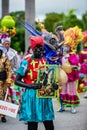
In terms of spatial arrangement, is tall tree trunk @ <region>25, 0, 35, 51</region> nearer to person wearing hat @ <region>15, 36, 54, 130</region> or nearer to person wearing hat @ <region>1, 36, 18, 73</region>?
person wearing hat @ <region>1, 36, 18, 73</region>

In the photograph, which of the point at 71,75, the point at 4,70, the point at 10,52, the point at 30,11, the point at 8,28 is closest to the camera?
the point at 4,70

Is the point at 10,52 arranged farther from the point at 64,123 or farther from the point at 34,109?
the point at 34,109

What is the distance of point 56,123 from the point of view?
890cm

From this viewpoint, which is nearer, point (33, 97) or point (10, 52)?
point (33, 97)

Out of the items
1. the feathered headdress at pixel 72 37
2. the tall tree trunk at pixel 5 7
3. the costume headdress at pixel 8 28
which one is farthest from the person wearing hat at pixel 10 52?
the tall tree trunk at pixel 5 7

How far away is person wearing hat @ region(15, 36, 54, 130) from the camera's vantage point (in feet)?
20.2

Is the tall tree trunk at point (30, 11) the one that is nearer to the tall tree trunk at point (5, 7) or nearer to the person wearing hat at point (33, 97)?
the tall tree trunk at point (5, 7)

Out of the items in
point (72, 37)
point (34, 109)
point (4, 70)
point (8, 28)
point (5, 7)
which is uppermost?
point (5, 7)

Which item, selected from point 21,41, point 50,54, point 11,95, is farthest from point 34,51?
point 21,41

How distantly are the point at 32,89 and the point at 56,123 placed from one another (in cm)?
284

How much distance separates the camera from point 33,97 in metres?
6.19

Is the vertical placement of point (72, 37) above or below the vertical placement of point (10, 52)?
above

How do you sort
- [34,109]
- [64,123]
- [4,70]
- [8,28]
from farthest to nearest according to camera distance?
[8,28] < [64,123] < [4,70] < [34,109]

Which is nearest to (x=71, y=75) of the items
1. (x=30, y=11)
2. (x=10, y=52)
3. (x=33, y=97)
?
(x=10, y=52)
